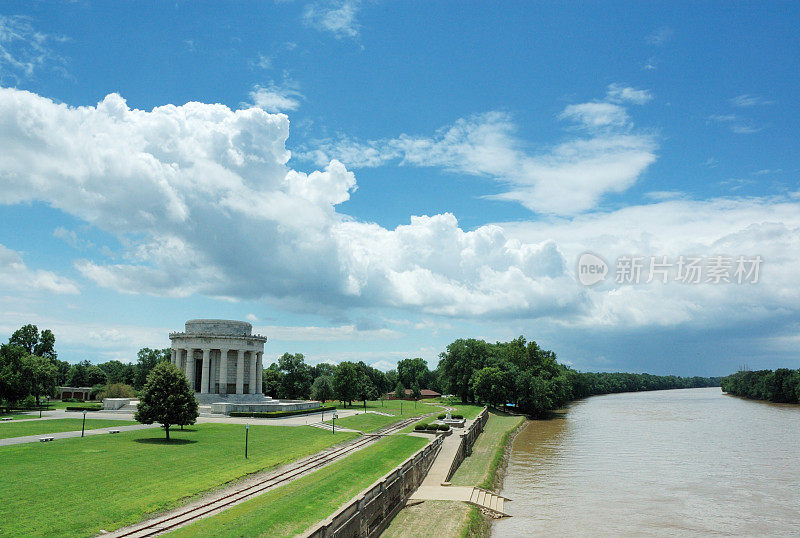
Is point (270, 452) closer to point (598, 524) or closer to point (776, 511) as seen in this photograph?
point (598, 524)

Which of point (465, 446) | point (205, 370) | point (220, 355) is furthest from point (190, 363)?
point (465, 446)

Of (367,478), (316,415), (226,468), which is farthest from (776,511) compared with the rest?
(316,415)

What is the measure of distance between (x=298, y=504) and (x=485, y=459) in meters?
23.6

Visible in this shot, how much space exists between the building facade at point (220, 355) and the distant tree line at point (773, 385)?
10311 cm

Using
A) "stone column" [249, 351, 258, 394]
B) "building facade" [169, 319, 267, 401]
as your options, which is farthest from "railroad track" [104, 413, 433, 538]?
"stone column" [249, 351, 258, 394]

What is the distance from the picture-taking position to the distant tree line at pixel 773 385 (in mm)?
115519

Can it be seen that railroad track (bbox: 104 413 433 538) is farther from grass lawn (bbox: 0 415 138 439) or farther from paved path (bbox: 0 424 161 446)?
grass lawn (bbox: 0 415 138 439)

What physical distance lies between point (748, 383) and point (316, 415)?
126827mm

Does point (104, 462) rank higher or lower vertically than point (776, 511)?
higher

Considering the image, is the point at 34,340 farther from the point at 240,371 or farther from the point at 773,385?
the point at 773,385

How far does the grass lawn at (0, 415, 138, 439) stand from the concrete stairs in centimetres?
3327

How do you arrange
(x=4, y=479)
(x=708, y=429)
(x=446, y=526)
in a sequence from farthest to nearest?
(x=708, y=429) → (x=4, y=479) → (x=446, y=526)

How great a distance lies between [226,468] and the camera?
101 ft

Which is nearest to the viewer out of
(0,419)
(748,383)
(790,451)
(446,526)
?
(446,526)
